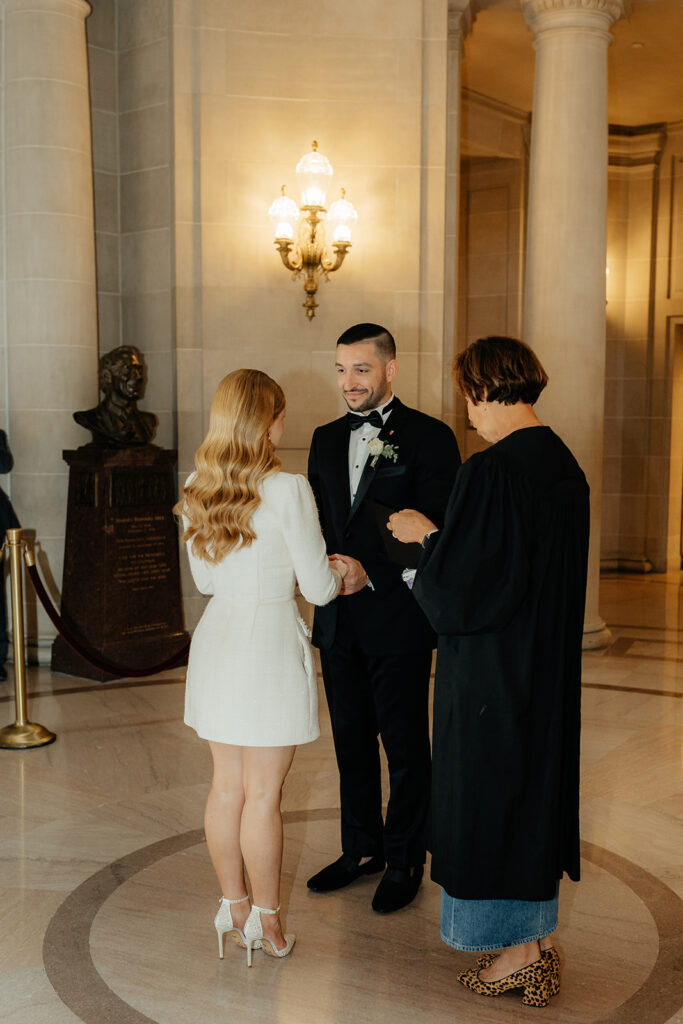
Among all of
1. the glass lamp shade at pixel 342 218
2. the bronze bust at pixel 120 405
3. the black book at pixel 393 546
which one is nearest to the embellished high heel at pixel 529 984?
the black book at pixel 393 546

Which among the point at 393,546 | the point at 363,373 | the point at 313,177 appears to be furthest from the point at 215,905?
the point at 313,177

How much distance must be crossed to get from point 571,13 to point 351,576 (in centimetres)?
628

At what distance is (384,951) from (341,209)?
18.8 feet

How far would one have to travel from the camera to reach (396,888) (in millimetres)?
3740

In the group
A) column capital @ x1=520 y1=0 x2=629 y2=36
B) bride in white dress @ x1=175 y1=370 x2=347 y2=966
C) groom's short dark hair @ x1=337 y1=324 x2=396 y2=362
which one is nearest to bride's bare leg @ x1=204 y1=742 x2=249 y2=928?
bride in white dress @ x1=175 y1=370 x2=347 y2=966

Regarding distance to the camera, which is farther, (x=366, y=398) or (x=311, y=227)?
(x=311, y=227)

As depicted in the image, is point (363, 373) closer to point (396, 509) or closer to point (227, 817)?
point (396, 509)

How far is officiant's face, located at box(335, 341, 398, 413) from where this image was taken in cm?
363

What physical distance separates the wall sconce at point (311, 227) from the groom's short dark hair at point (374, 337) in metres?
4.37

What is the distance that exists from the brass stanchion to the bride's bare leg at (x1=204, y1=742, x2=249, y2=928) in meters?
2.64

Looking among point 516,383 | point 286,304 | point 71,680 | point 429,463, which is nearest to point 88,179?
point 286,304

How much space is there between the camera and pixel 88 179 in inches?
307

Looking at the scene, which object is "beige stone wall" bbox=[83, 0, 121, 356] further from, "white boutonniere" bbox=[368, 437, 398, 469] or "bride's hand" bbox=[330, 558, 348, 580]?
"bride's hand" bbox=[330, 558, 348, 580]

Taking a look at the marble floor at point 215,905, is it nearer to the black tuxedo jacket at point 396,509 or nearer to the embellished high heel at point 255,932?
the embellished high heel at point 255,932
